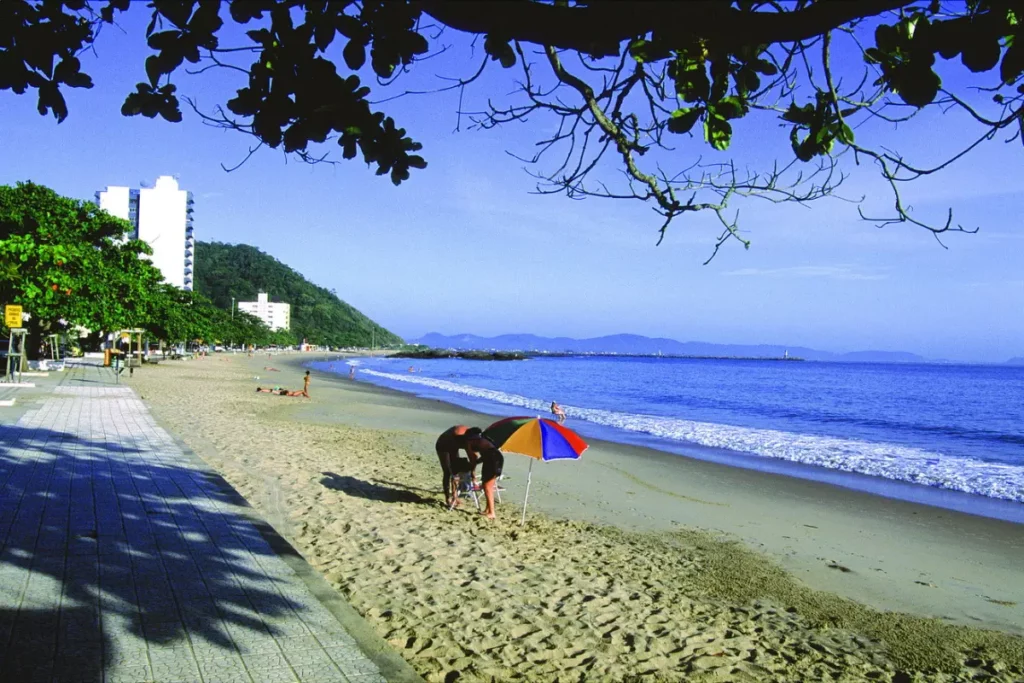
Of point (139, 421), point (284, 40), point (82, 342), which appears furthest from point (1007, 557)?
point (82, 342)

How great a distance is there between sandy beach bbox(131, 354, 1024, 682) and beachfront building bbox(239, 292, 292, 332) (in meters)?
140

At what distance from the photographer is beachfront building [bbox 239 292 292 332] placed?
5733 inches

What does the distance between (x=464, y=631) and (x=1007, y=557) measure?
7.24 m

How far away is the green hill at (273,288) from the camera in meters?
149

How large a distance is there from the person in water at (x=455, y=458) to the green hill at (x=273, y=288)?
467ft

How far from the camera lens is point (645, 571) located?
262 inches

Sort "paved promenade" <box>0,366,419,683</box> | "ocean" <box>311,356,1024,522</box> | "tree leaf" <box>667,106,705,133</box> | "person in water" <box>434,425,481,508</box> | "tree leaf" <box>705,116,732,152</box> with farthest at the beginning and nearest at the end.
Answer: "ocean" <box>311,356,1024,522</box>
"person in water" <box>434,425,481,508</box>
"paved promenade" <box>0,366,419,683</box>
"tree leaf" <box>705,116,732,152</box>
"tree leaf" <box>667,106,705,133</box>

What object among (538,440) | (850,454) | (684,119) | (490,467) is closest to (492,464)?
(490,467)

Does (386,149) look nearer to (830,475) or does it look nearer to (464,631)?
(464,631)

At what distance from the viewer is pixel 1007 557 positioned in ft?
28.2

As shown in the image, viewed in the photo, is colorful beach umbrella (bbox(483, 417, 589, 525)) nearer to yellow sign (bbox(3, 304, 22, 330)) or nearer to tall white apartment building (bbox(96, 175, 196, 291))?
yellow sign (bbox(3, 304, 22, 330))

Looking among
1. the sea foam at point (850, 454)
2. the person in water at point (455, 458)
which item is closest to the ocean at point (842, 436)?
the sea foam at point (850, 454)

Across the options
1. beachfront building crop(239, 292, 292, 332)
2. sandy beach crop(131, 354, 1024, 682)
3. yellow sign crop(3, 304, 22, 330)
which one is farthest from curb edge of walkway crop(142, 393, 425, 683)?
beachfront building crop(239, 292, 292, 332)

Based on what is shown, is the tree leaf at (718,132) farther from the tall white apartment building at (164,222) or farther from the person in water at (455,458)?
the tall white apartment building at (164,222)
